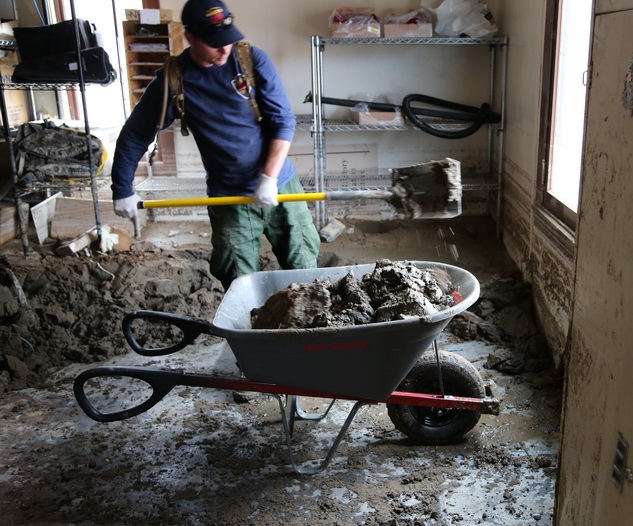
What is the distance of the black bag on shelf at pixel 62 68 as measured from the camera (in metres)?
4.46

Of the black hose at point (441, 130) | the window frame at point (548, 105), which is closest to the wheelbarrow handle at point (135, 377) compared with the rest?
the window frame at point (548, 105)

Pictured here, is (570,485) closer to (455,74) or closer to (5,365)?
(5,365)

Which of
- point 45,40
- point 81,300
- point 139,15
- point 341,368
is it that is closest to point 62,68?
point 45,40

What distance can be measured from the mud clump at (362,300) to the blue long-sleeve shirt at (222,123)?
0.82m

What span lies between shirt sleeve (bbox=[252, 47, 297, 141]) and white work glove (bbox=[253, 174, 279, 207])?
0.24 m

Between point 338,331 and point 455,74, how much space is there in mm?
3863

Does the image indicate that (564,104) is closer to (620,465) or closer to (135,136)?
(135,136)

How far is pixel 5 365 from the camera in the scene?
3.05m

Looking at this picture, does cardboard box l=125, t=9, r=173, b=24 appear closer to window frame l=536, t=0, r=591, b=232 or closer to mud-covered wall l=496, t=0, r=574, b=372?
mud-covered wall l=496, t=0, r=574, b=372

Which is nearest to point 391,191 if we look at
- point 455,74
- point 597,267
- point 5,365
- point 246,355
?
point 246,355

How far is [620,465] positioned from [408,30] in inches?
159

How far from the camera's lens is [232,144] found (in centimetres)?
273

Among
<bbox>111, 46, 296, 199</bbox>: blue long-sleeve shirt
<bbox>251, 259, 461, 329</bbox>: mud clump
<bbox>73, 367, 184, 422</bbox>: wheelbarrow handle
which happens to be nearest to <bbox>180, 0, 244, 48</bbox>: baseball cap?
<bbox>111, 46, 296, 199</bbox>: blue long-sleeve shirt

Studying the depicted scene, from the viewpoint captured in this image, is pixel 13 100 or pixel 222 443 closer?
pixel 222 443
